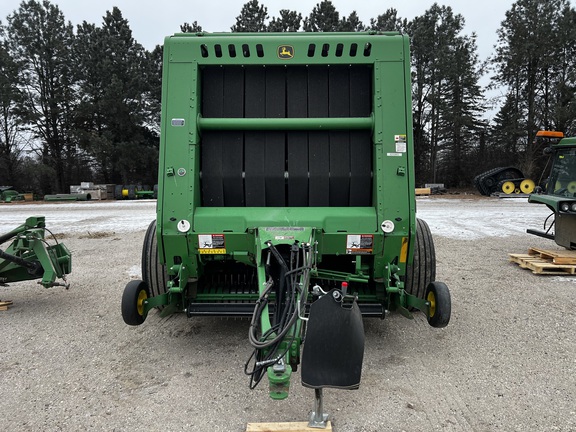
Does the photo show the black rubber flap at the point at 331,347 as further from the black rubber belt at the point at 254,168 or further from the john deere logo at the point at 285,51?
the john deere logo at the point at 285,51

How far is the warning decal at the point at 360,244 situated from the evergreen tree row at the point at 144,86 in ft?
96.0

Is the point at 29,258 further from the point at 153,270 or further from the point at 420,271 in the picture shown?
the point at 420,271

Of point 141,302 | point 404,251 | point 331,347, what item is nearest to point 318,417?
point 331,347

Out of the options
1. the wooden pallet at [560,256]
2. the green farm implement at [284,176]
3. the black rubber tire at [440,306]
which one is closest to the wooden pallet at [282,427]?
the green farm implement at [284,176]

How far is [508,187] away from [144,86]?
24483mm

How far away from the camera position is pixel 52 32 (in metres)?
31.5

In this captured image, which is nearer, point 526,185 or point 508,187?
point 526,185

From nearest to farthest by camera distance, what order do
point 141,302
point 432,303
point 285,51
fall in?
point 432,303
point 141,302
point 285,51

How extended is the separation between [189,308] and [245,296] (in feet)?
1.59

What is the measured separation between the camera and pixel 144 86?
31078 millimetres

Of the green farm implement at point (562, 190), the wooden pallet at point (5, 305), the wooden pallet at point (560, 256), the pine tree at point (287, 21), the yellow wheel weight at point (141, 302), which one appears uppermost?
the pine tree at point (287, 21)

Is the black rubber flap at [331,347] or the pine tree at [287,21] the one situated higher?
the pine tree at [287,21]

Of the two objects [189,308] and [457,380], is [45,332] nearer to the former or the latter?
[189,308]

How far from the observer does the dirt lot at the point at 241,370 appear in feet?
9.06
